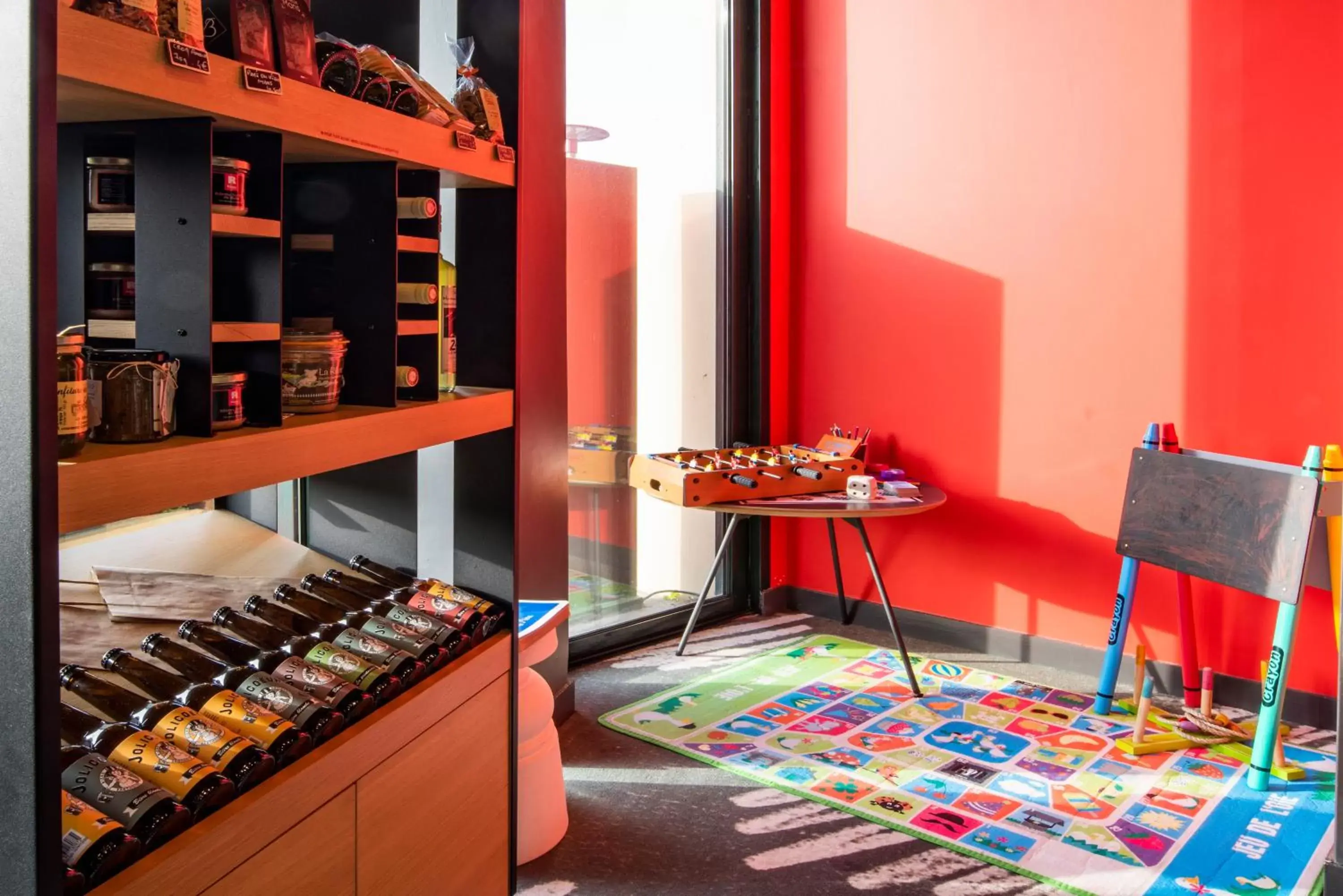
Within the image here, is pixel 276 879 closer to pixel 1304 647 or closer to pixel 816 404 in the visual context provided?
pixel 1304 647

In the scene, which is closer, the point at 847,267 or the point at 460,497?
the point at 460,497

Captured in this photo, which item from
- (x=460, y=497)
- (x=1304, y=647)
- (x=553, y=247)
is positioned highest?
(x=553, y=247)

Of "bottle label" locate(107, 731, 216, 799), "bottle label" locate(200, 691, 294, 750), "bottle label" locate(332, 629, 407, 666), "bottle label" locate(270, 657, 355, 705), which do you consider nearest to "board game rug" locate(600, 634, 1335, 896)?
"bottle label" locate(332, 629, 407, 666)

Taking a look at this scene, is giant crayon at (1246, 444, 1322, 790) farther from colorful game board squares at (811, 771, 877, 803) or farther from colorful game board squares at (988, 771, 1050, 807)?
colorful game board squares at (811, 771, 877, 803)

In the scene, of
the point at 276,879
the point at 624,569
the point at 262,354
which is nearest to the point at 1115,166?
the point at 624,569

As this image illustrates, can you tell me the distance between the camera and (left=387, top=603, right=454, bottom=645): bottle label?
1.61 metres

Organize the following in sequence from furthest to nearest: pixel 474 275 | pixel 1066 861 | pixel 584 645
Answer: pixel 584 645, pixel 1066 861, pixel 474 275

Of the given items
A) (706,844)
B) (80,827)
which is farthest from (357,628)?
(706,844)

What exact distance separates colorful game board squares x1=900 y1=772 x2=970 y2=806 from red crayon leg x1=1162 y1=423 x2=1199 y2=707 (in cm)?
90

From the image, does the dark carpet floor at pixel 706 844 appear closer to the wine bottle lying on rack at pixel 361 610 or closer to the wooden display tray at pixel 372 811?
the wooden display tray at pixel 372 811

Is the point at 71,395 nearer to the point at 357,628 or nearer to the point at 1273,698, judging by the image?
the point at 357,628

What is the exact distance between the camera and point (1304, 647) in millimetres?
3018

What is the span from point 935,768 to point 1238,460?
3.54 feet

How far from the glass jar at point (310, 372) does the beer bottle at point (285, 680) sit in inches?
13.0
